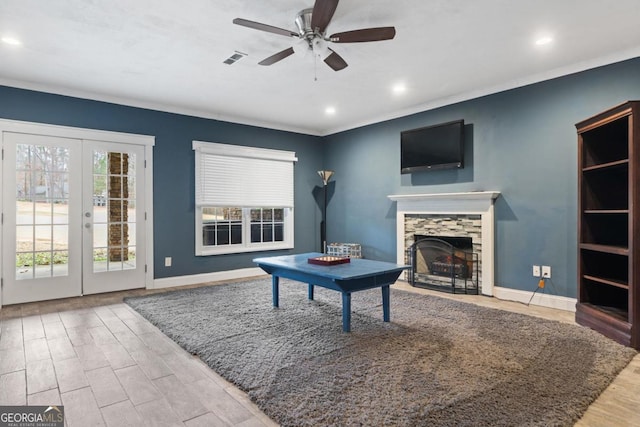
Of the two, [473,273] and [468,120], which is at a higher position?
[468,120]

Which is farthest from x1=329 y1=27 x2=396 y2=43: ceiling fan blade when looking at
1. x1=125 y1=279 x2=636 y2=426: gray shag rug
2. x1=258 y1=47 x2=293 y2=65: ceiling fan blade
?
x1=125 y1=279 x2=636 y2=426: gray shag rug

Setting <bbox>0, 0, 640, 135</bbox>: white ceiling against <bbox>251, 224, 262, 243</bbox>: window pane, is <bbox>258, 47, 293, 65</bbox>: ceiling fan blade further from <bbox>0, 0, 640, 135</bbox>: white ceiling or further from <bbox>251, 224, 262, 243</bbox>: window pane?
<bbox>251, 224, 262, 243</bbox>: window pane

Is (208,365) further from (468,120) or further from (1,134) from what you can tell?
(468,120)

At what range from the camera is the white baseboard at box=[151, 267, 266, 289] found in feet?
16.8

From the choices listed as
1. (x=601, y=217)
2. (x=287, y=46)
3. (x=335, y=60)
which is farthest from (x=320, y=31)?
(x=601, y=217)

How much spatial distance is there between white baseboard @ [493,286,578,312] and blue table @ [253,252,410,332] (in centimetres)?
177

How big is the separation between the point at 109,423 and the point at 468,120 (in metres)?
4.71

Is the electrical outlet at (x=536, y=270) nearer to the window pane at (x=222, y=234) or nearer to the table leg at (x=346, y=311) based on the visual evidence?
the table leg at (x=346, y=311)

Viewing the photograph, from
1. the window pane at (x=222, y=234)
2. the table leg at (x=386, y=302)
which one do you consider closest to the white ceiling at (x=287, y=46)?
the window pane at (x=222, y=234)

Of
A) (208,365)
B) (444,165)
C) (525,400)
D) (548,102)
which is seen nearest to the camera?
(525,400)

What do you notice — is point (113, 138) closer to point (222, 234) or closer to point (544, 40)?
point (222, 234)

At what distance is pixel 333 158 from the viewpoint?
266 inches

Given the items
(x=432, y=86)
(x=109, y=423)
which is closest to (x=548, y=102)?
(x=432, y=86)

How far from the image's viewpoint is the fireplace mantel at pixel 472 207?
445 centimetres
